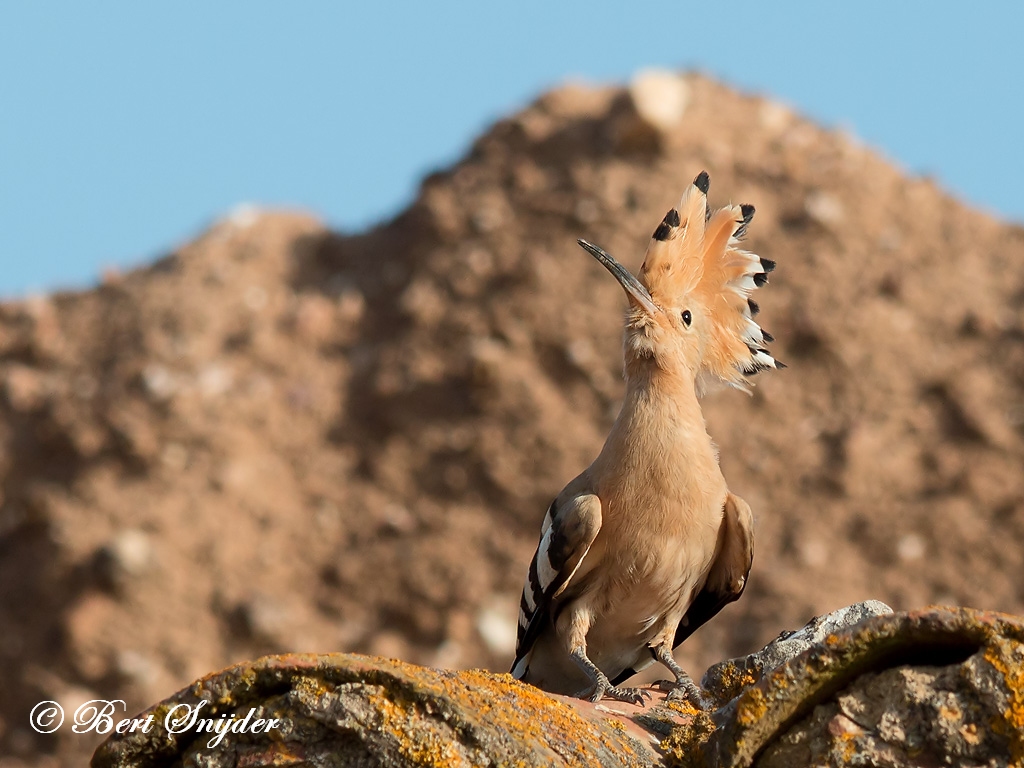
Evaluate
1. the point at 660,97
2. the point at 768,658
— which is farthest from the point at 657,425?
the point at 660,97

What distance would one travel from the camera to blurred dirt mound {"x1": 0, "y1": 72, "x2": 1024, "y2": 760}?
1001 cm

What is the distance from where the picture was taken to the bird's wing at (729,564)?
14.5 ft

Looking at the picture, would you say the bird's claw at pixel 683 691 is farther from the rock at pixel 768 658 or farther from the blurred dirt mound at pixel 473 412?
the blurred dirt mound at pixel 473 412

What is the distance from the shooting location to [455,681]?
8.43ft

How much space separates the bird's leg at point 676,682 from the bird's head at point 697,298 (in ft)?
3.12

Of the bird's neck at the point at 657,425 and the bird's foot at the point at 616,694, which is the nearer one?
the bird's foot at the point at 616,694

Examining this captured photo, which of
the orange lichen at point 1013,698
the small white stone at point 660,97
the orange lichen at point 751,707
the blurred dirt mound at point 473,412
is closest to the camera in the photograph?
the orange lichen at point 1013,698

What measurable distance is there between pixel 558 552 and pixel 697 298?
1160 mm

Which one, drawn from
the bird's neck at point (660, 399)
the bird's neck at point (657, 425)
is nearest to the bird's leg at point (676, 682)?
the bird's neck at point (657, 425)

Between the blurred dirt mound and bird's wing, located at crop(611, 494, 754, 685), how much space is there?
469cm

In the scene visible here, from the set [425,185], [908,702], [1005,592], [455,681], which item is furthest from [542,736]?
[425,185]

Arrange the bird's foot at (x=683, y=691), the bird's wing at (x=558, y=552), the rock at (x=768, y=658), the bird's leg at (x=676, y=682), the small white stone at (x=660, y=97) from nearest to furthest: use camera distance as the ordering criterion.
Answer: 1. the rock at (x=768, y=658)
2. the bird's foot at (x=683, y=691)
3. the bird's leg at (x=676, y=682)
4. the bird's wing at (x=558, y=552)
5. the small white stone at (x=660, y=97)

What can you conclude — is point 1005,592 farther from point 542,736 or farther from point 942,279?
point 542,736

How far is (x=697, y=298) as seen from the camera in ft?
15.8
